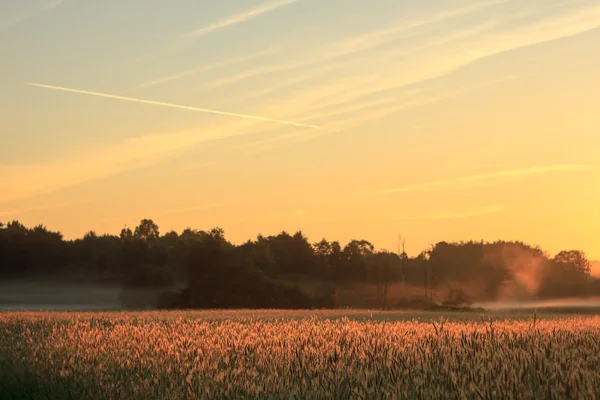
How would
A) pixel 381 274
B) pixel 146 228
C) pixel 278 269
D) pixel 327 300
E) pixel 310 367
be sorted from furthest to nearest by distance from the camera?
1. pixel 146 228
2. pixel 381 274
3. pixel 278 269
4. pixel 327 300
5. pixel 310 367

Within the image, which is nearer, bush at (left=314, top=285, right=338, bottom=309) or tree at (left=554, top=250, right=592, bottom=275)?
bush at (left=314, top=285, right=338, bottom=309)

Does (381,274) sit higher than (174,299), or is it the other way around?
(381,274)

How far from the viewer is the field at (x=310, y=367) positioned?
698 centimetres

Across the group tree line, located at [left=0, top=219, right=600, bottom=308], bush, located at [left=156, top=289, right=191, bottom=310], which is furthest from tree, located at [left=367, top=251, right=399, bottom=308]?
bush, located at [left=156, top=289, right=191, bottom=310]

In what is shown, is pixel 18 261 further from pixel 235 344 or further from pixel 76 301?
pixel 235 344

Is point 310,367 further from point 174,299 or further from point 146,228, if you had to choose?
point 146,228

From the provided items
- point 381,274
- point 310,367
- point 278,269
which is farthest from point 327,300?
point 310,367

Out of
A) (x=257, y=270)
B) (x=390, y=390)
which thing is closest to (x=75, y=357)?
(x=390, y=390)

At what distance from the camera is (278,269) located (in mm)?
84812

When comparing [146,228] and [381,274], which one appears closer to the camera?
[381,274]

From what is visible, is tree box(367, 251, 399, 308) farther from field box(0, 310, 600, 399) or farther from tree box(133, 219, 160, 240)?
field box(0, 310, 600, 399)

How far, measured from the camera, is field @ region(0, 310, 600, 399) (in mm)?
6984

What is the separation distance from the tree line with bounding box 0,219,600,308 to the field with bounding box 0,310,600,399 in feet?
183

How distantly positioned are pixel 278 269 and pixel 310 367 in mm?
76201
